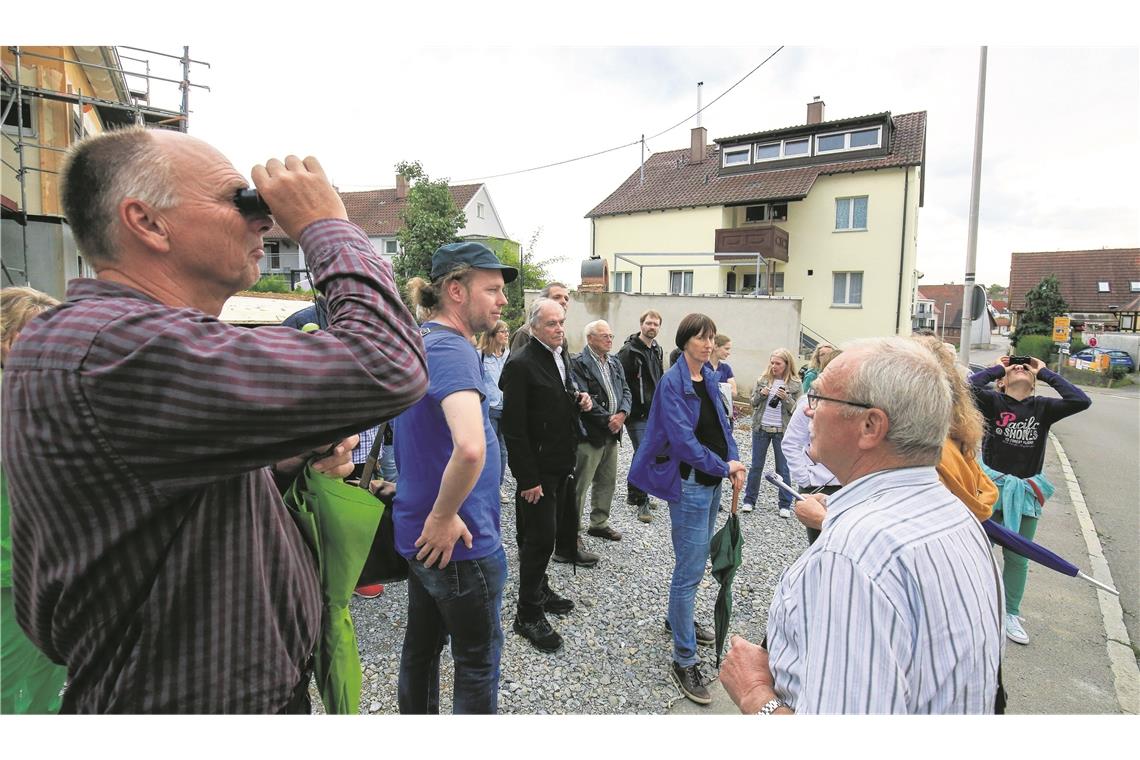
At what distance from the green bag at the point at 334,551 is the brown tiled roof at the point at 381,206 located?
1528 inches

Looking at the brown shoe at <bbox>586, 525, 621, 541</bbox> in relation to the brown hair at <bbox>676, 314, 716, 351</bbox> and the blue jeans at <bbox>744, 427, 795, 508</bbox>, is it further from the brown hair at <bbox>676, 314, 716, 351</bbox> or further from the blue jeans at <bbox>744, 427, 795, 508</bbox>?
the brown hair at <bbox>676, 314, 716, 351</bbox>

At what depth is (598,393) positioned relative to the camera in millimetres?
5293

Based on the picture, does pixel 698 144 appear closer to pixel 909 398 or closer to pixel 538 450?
pixel 538 450

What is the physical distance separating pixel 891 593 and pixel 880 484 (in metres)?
0.28

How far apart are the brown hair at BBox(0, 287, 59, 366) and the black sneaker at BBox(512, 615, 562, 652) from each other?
296cm

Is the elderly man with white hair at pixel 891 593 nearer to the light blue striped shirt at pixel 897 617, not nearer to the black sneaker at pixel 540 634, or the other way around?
the light blue striped shirt at pixel 897 617

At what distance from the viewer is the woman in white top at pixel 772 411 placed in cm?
657

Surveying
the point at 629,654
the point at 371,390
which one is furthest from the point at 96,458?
the point at 629,654

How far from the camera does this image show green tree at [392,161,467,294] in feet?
79.8

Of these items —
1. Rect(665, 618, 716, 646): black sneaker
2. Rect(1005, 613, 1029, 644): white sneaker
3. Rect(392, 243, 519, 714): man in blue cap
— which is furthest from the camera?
Rect(1005, 613, 1029, 644): white sneaker

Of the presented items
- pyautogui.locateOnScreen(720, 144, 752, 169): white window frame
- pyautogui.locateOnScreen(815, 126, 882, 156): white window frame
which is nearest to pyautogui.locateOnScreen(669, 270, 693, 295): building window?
pyautogui.locateOnScreen(720, 144, 752, 169): white window frame

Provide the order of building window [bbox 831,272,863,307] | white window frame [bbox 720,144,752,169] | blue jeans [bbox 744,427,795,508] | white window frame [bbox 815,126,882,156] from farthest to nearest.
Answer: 1. white window frame [bbox 720,144,752,169]
2. building window [bbox 831,272,863,307]
3. white window frame [bbox 815,126,882,156]
4. blue jeans [bbox 744,427,795,508]

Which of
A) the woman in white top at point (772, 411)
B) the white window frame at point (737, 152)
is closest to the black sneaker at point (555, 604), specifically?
the woman in white top at point (772, 411)

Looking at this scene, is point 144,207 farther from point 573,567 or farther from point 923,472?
point 573,567
